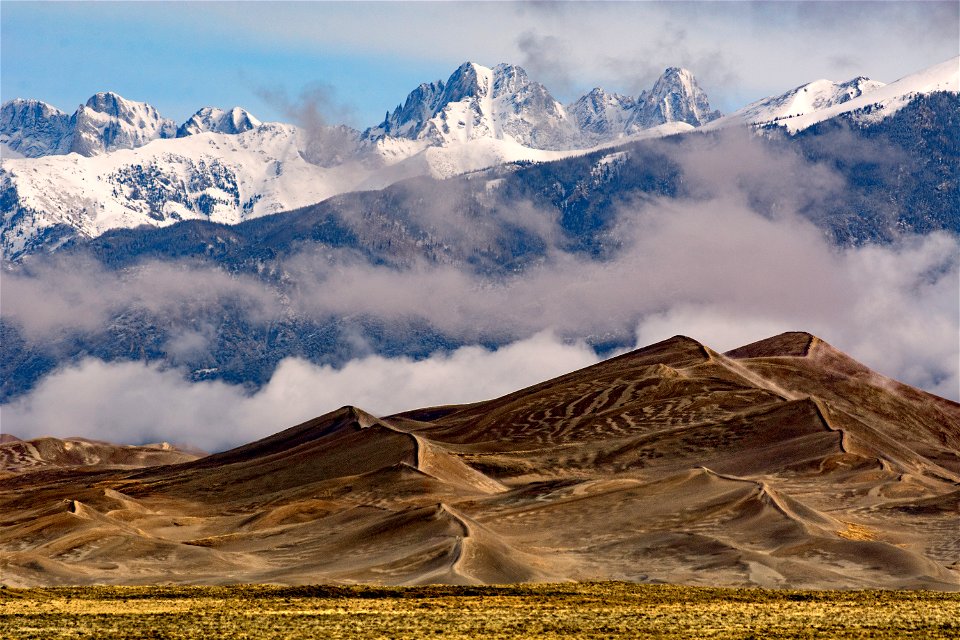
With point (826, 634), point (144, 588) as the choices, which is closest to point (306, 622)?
point (826, 634)

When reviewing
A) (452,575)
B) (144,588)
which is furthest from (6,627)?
A: (452,575)

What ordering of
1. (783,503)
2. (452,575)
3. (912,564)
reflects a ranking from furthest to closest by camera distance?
(783,503), (912,564), (452,575)

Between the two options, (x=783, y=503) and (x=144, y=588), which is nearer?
(x=144, y=588)

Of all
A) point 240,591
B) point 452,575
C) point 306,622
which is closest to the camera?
point 306,622

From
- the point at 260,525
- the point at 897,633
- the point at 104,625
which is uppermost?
the point at 260,525

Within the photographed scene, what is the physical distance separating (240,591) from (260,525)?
3447 inches

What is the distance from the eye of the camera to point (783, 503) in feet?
551

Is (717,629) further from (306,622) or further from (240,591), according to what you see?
(240,591)

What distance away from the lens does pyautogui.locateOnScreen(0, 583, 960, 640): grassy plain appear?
77562 millimetres

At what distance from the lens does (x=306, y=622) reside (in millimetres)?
81938

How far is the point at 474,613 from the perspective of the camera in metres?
87.2

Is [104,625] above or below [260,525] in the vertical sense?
below

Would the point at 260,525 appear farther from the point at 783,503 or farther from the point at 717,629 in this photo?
the point at 717,629

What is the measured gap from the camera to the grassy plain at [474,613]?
7756 cm
